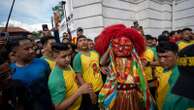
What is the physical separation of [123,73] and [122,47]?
316 millimetres

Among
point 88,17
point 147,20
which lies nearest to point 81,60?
point 88,17

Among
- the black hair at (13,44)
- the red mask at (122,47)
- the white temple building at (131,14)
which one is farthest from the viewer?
the white temple building at (131,14)

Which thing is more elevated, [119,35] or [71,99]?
[119,35]

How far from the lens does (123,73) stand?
104 inches

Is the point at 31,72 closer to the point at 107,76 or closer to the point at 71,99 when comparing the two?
the point at 71,99

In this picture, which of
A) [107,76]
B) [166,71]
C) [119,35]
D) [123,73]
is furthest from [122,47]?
[166,71]

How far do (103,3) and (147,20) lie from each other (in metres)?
2.95

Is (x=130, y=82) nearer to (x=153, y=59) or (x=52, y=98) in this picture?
(x=52, y=98)

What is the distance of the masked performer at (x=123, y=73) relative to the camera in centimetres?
259

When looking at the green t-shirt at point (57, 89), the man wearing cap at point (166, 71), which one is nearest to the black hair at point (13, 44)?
the green t-shirt at point (57, 89)

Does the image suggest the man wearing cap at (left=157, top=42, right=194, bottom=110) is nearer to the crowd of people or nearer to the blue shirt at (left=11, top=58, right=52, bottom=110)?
the crowd of people

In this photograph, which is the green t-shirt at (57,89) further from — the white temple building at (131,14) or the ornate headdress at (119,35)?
the white temple building at (131,14)

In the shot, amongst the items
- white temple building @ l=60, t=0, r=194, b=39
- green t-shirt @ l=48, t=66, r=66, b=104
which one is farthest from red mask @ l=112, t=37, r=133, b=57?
white temple building @ l=60, t=0, r=194, b=39

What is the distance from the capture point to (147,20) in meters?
10.9
